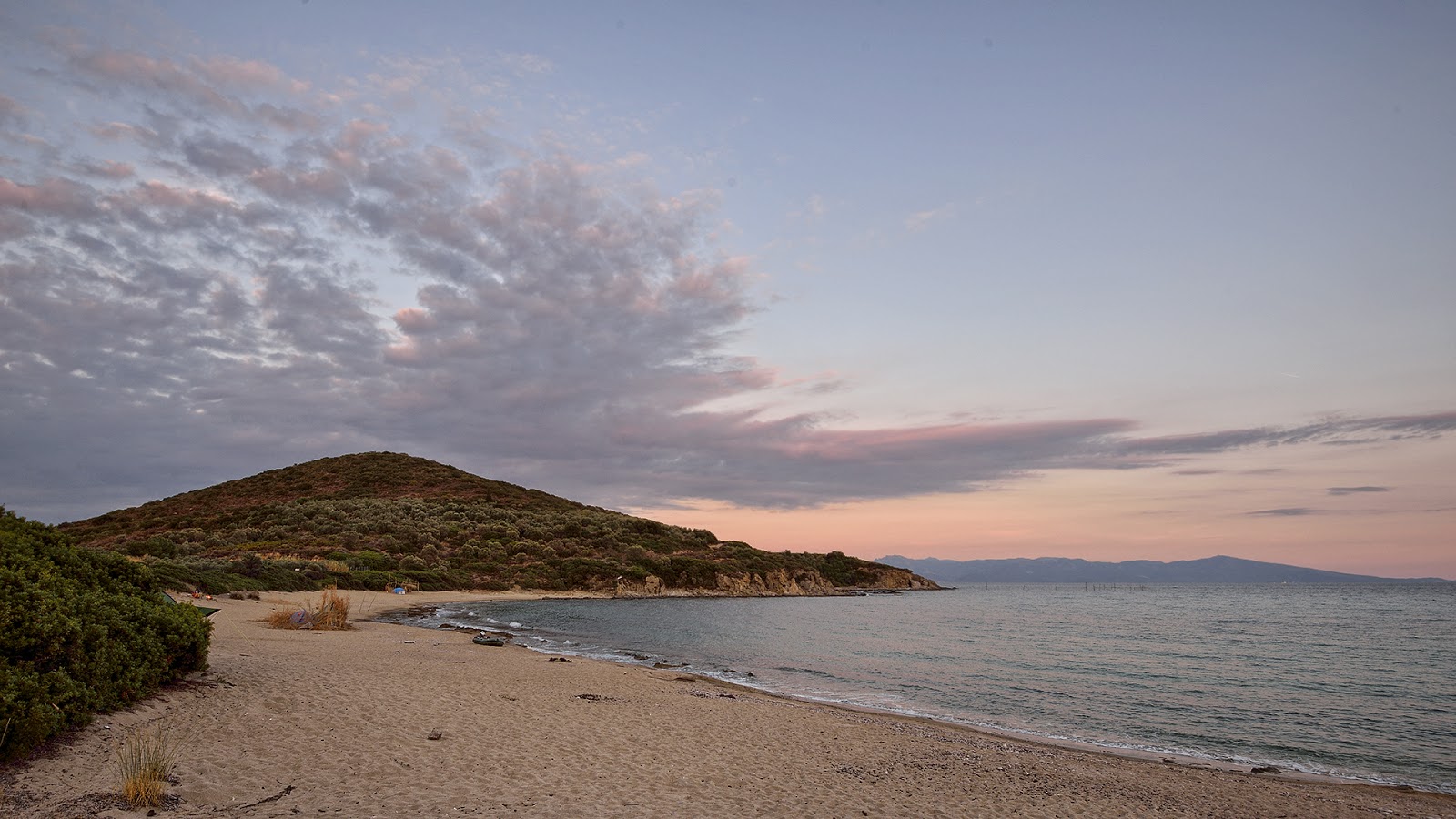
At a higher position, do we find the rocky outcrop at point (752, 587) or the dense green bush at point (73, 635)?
the dense green bush at point (73, 635)

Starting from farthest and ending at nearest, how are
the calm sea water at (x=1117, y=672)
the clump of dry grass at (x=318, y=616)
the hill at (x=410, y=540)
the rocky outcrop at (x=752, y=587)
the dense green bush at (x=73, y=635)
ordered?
the rocky outcrop at (x=752, y=587)
the hill at (x=410, y=540)
the clump of dry grass at (x=318, y=616)
the calm sea water at (x=1117, y=672)
the dense green bush at (x=73, y=635)

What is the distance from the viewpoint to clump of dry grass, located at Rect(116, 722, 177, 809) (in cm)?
755

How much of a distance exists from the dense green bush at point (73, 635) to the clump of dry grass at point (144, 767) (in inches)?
33.0

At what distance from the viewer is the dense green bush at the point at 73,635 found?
8391 mm

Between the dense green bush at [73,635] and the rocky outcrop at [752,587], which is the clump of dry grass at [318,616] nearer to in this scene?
the dense green bush at [73,635]

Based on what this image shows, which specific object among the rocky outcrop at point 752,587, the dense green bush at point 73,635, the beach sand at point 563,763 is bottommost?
the rocky outcrop at point 752,587

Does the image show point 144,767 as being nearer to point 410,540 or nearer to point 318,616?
point 318,616

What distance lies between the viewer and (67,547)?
12.3m

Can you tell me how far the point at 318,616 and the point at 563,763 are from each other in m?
21.8

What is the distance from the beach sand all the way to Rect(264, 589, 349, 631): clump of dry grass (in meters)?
9.95

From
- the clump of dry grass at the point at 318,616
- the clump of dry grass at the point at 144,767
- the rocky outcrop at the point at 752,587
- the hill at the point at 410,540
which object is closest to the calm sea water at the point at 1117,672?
the clump of dry grass at the point at 318,616

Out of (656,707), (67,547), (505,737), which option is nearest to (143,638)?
(67,547)

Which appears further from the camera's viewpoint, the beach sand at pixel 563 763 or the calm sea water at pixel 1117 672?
the calm sea water at pixel 1117 672

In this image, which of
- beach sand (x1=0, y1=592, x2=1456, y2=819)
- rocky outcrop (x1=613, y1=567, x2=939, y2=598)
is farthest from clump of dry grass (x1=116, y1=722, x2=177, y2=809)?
rocky outcrop (x1=613, y1=567, x2=939, y2=598)
